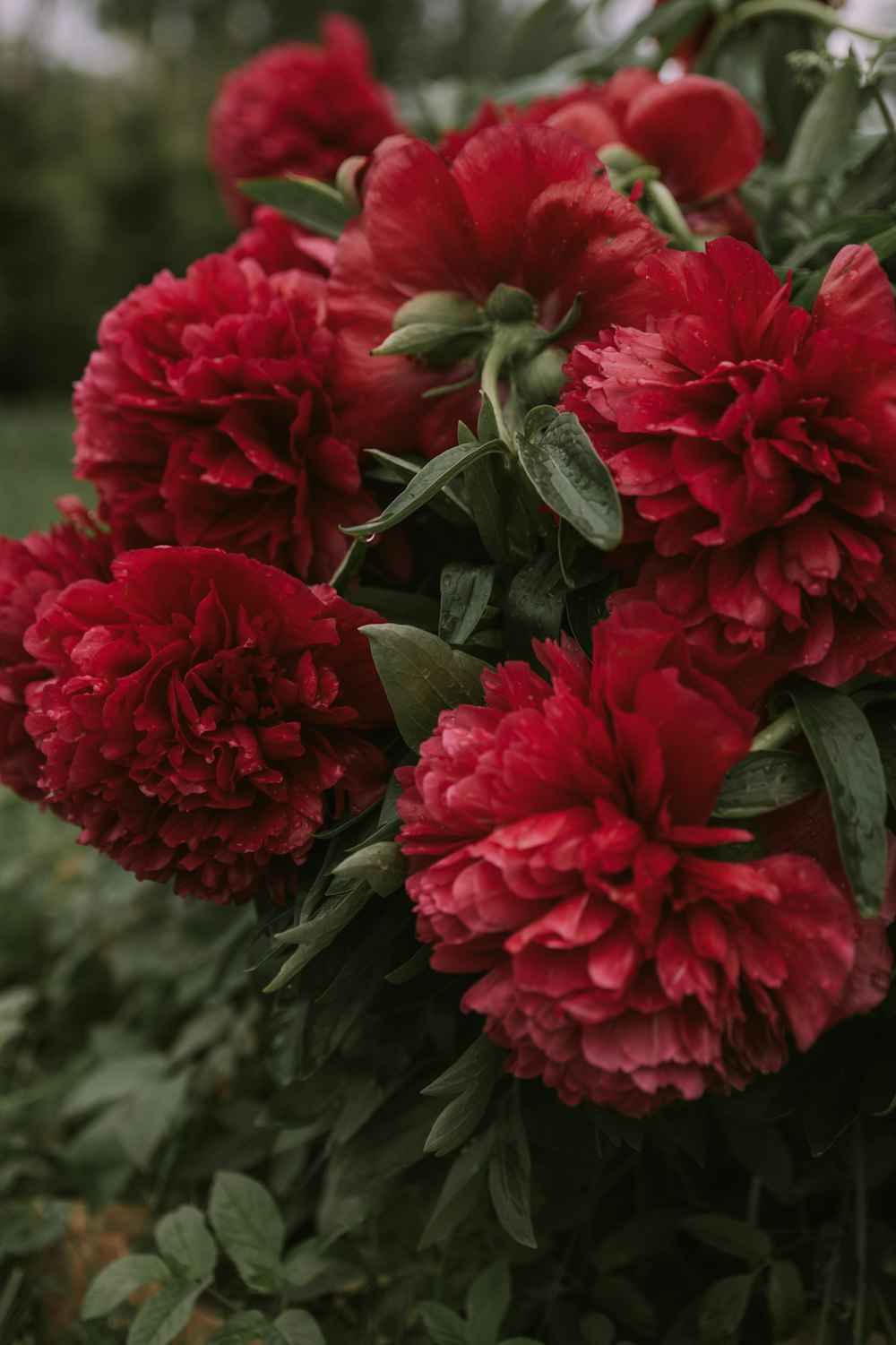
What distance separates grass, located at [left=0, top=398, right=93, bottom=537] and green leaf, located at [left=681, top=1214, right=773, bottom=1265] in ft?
7.56

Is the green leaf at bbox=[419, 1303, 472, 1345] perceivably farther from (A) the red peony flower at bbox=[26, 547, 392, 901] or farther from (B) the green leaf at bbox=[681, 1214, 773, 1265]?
(A) the red peony flower at bbox=[26, 547, 392, 901]

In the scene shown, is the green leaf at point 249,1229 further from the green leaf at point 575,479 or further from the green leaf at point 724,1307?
the green leaf at point 575,479

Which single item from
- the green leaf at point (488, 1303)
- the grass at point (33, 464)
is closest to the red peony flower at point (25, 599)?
the green leaf at point (488, 1303)

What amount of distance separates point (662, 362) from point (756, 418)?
54 millimetres

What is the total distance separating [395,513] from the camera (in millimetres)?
536

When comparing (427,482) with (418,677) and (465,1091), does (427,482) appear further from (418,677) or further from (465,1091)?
(465,1091)

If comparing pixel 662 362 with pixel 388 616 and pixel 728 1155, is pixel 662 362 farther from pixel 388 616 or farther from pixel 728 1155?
pixel 728 1155

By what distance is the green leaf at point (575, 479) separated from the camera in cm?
50

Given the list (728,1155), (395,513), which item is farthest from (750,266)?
(728,1155)

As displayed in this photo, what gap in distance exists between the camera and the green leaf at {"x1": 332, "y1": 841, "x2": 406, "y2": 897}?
0.54 meters

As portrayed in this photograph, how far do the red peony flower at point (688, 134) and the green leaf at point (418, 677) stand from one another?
38cm

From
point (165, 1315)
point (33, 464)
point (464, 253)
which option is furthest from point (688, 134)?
point (33, 464)

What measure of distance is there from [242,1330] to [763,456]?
0.61 metres

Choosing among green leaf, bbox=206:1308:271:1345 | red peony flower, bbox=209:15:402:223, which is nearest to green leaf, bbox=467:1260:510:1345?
green leaf, bbox=206:1308:271:1345
